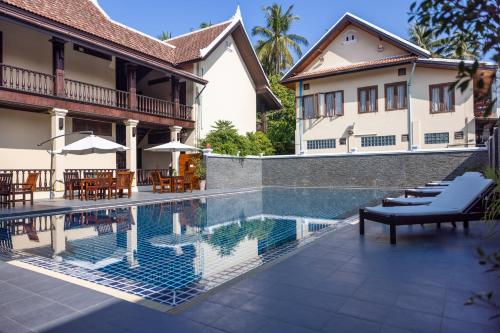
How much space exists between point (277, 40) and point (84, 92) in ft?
70.5

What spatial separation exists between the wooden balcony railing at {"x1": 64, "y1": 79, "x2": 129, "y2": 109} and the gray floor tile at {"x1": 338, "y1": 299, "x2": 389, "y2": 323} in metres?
13.8

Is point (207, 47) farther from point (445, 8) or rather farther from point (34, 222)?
point (445, 8)

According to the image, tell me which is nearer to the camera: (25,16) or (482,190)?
(482,190)

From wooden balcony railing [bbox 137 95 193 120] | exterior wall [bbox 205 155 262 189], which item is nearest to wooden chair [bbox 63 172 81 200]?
wooden balcony railing [bbox 137 95 193 120]

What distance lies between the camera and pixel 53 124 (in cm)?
1316

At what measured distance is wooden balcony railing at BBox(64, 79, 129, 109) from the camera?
1480 cm

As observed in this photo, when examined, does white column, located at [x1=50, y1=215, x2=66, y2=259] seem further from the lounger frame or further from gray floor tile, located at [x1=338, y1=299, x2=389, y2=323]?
the lounger frame

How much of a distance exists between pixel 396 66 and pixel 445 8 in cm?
2176

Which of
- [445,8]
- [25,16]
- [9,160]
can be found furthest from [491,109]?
[9,160]

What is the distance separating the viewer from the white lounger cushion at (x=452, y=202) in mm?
5426

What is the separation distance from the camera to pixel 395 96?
69.6ft

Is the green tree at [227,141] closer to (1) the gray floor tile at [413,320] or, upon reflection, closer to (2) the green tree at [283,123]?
(2) the green tree at [283,123]

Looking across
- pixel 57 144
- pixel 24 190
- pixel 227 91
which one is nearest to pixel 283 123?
pixel 227 91

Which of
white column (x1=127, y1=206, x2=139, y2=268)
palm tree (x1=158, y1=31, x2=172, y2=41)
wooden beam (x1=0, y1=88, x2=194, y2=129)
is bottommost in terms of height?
white column (x1=127, y1=206, x2=139, y2=268)
